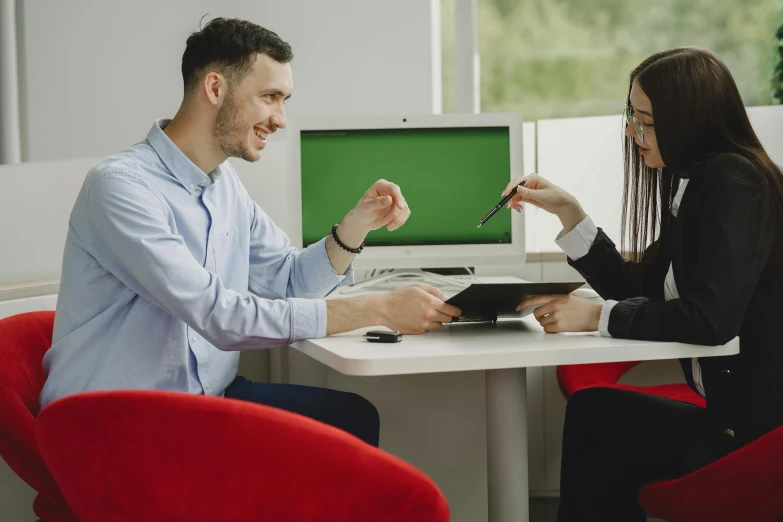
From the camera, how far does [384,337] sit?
1.51 metres

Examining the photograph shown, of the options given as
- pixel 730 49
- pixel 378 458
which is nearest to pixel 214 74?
pixel 378 458

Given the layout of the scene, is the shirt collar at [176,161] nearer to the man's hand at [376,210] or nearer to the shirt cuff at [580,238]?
the man's hand at [376,210]

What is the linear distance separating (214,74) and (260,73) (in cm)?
10

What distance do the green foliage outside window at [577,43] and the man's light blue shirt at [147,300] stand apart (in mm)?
2255

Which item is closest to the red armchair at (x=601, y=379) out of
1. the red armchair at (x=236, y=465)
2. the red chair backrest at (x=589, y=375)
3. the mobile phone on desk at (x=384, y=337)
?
the red chair backrest at (x=589, y=375)

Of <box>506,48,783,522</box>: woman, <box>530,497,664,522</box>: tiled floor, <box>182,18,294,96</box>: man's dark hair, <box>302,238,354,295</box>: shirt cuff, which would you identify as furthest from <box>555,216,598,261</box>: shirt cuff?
<box>530,497,664,522</box>: tiled floor

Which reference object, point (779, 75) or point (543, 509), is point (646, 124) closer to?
point (543, 509)

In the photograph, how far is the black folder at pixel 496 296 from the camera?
1.47 meters

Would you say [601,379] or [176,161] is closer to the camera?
[176,161]

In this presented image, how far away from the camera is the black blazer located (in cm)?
144

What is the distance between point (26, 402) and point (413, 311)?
0.71 meters

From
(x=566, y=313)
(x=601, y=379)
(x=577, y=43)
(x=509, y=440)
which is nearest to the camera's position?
(x=566, y=313)

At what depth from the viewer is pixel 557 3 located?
3.78 meters

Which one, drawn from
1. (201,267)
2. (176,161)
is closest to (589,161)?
(176,161)
